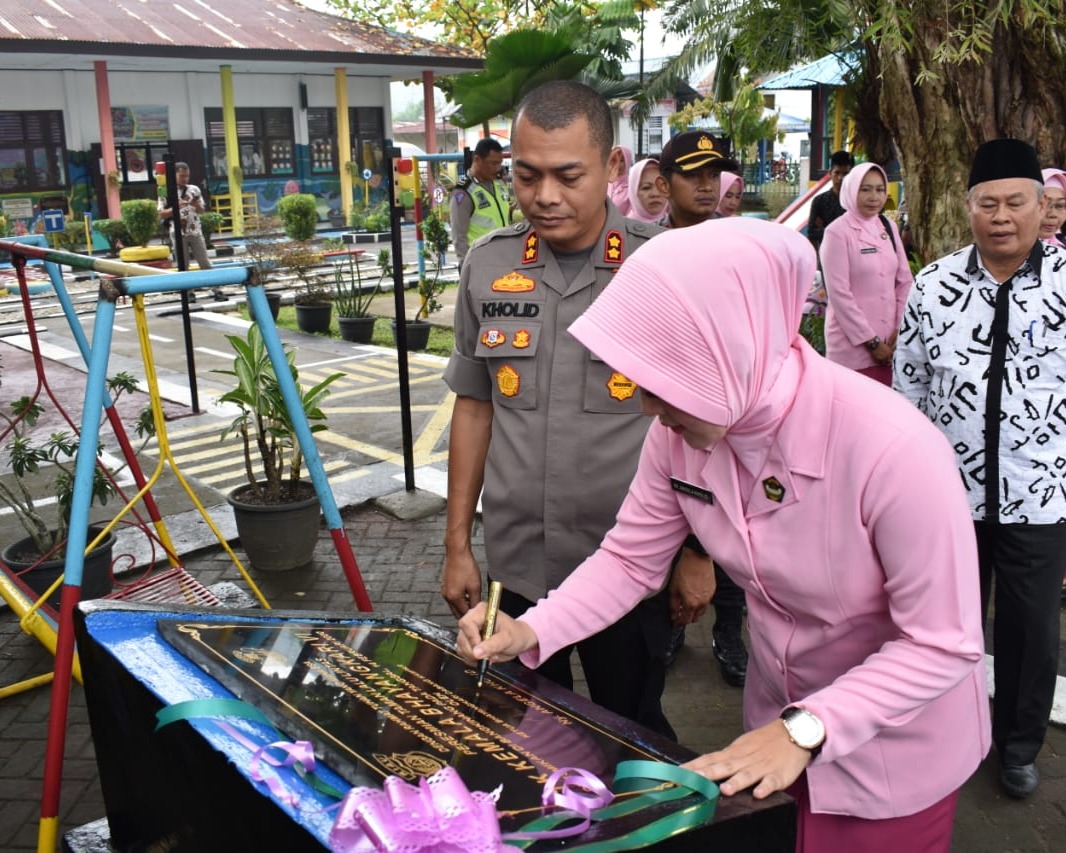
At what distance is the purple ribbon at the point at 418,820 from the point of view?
121 centimetres

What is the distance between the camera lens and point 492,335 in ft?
8.14

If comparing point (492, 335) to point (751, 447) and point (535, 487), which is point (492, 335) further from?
point (751, 447)

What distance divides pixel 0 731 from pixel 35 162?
19.2 meters

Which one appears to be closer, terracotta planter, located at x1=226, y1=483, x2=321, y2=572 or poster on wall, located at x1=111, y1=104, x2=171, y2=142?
terracotta planter, located at x1=226, y1=483, x2=321, y2=572

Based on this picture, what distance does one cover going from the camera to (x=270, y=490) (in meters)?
4.92

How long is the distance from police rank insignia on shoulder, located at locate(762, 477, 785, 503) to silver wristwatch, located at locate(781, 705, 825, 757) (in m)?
0.32

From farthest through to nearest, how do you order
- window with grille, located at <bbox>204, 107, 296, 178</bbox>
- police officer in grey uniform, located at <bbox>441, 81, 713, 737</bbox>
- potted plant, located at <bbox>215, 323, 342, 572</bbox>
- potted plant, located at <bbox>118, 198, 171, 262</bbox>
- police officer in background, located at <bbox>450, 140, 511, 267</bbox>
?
1. window with grille, located at <bbox>204, 107, 296, 178</bbox>
2. potted plant, located at <bbox>118, 198, 171, 262</bbox>
3. police officer in background, located at <bbox>450, 140, 511, 267</bbox>
4. potted plant, located at <bbox>215, 323, 342, 572</bbox>
5. police officer in grey uniform, located at <bbox>441, 81, 713, 737</bbox>

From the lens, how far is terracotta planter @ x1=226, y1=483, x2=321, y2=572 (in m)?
4.75

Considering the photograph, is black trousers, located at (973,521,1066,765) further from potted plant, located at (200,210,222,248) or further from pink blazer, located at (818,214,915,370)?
potted plant, located at (200,210,222,248)

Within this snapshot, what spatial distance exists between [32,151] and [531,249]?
2040 centimetres

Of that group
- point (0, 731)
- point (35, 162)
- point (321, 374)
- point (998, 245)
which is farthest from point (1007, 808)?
point (35, 162)

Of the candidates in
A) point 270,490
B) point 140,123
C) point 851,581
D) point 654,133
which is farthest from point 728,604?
point 654,133

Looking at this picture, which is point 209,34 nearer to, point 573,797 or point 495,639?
point 495,639

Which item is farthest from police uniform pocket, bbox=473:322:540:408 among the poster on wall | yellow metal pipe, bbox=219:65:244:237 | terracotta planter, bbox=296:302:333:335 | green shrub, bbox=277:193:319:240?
Result: the poster on wall
